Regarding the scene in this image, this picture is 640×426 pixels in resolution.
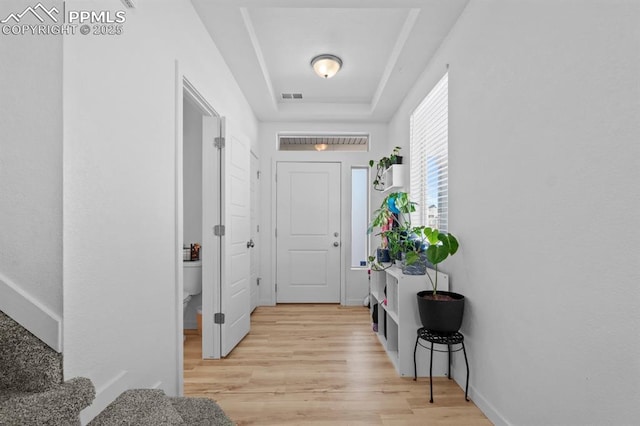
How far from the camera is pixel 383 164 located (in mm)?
3986

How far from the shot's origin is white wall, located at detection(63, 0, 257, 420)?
1144 mm

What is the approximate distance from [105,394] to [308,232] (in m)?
3.42

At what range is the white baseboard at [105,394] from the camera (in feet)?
3.95

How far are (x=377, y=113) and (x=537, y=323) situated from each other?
10.9 ft

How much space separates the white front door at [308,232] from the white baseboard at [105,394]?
321cm

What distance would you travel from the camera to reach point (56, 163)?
3.55 ft

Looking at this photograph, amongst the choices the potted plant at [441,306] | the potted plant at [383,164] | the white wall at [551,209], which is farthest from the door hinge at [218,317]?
the potted plant at [383,164]

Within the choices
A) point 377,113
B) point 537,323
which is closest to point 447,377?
point 537,323

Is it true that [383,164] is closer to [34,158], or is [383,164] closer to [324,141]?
[324,141]

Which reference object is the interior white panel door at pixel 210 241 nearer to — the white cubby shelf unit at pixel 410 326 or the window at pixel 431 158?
the white cubby shelf unit at pixel 410 326

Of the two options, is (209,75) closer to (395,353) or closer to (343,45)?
(343,45)

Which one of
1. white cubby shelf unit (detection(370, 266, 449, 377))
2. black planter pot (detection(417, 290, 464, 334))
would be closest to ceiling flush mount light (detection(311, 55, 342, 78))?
white cubby shelf unit (detection(370, 266, 449, 377))

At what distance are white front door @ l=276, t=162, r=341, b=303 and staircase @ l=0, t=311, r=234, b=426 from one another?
340cm

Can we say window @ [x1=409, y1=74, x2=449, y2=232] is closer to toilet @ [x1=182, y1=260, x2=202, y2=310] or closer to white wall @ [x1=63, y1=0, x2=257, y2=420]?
white wall @ [x1=63, y1=0, x2=257, y2=420]
